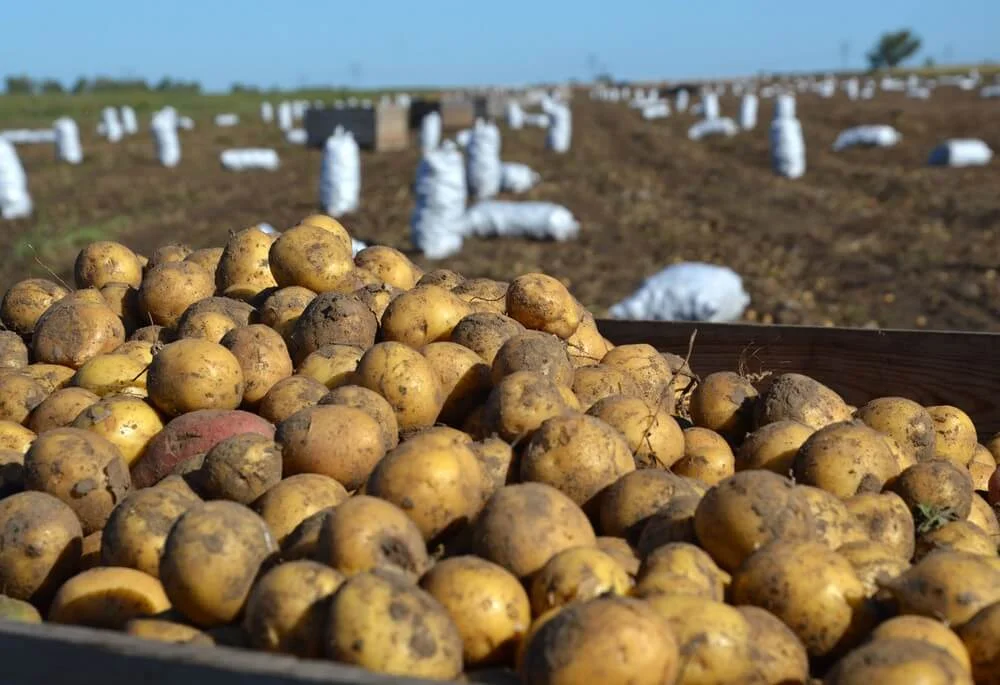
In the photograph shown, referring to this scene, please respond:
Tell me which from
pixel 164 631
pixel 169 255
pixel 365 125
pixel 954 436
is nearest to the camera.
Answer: pixel 164 631

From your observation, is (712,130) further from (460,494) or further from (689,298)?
(460,494)

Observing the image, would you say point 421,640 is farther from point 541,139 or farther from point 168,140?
point 541,139

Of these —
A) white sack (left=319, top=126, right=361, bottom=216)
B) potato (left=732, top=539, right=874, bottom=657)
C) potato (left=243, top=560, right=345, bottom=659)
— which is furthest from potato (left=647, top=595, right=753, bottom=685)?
white sack (left=319, top=126, right=361, bottom=216)

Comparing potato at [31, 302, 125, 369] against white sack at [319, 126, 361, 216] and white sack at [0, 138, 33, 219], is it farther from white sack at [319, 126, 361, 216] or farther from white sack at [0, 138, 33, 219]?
white sack at [0, 138, 33, 219]

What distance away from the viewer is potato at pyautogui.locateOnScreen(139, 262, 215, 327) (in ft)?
13.4

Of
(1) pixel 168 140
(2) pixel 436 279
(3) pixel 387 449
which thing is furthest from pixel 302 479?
(1) pixel 168 140

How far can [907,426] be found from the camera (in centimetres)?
354

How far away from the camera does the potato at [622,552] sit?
2.51m

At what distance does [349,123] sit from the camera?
1542 inches

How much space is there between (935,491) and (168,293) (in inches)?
115

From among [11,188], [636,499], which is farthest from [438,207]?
[636,499]

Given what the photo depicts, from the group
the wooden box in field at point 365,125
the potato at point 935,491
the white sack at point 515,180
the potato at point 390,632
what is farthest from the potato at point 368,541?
the wooden box in field at point 365,125

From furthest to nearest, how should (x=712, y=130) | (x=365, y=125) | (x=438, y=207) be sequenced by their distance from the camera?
1. (x=712, y=130)
2. (x=365, y=125)
3. (x=438, y=207)

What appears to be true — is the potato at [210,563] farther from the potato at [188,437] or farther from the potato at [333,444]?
the potato at [188,437]
